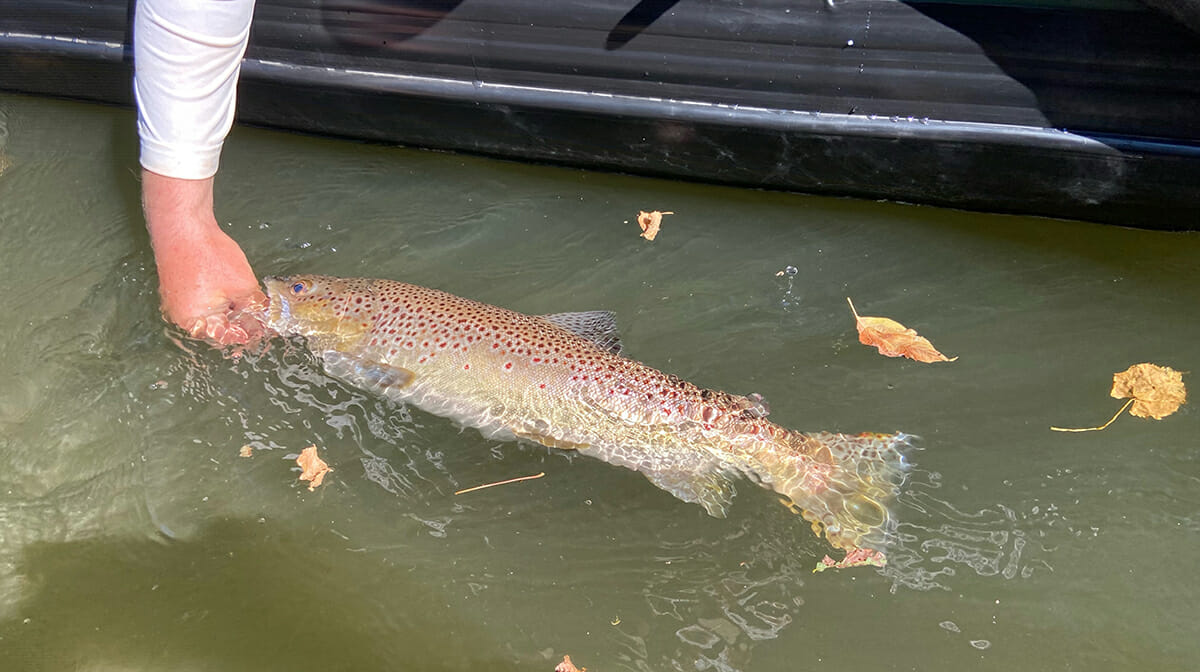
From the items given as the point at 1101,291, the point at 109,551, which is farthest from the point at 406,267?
the point at 1101,291

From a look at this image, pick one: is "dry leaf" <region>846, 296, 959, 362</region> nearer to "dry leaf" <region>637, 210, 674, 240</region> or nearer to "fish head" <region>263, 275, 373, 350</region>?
"dry leaf" <region>637, 210, 674, 240</region>

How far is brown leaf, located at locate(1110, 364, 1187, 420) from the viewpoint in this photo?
11.2 feet

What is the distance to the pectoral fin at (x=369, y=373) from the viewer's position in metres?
3.43

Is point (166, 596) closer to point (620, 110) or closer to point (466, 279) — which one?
point (466, 279)

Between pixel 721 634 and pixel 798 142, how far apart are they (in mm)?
2368

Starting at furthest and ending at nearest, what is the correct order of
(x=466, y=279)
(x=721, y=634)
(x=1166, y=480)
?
(x=466, y=279), (x=1166, y=480), (x=721, y=634)

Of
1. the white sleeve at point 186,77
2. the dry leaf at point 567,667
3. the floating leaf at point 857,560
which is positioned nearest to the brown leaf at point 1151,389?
the floating leaf at point 857,560

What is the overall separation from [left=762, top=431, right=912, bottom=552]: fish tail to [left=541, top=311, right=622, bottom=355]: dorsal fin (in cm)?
84

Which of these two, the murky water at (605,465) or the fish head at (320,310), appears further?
the fish head at (320,310)

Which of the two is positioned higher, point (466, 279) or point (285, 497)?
point (466, 279)

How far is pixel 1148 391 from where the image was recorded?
3.46m

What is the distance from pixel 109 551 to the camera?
3240 millimetres

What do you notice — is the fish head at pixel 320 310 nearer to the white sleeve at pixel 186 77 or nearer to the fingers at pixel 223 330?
the fingers at pixel 223 330

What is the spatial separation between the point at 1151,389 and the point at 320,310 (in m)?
3.44
